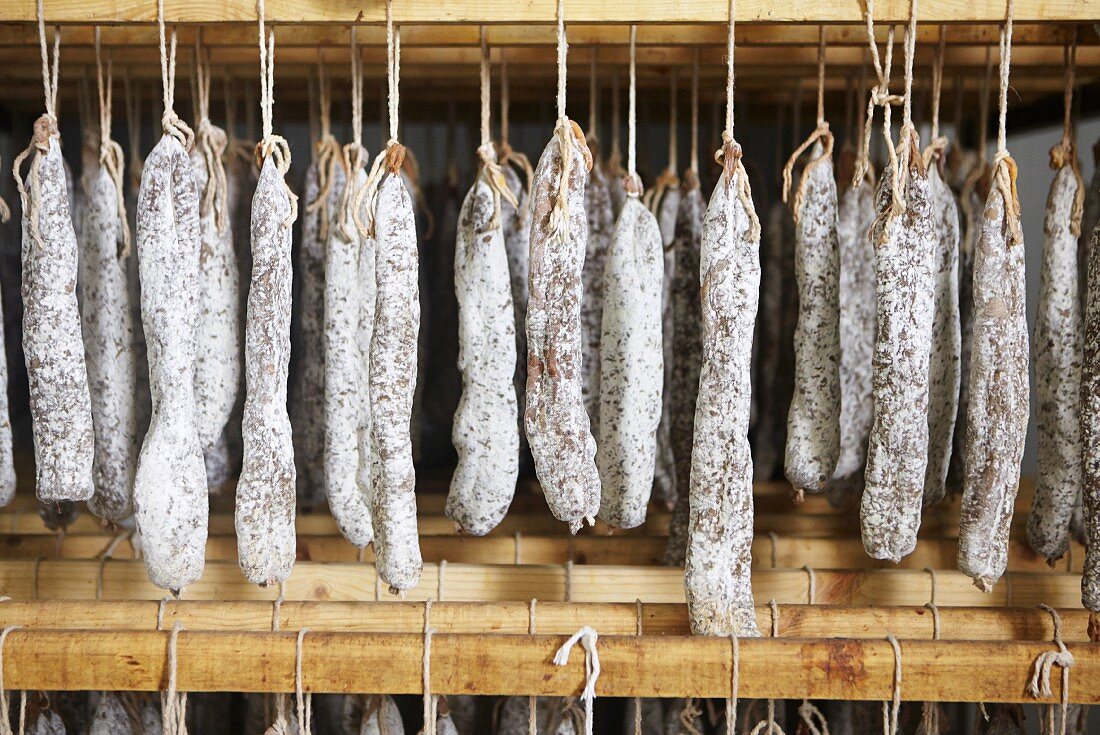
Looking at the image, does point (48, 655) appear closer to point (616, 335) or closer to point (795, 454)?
point (616, 335)

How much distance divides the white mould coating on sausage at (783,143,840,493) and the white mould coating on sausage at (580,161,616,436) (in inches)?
16.8

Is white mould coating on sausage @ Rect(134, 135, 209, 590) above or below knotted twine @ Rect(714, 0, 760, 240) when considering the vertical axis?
below

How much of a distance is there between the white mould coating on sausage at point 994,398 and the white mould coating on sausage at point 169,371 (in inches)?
57.3

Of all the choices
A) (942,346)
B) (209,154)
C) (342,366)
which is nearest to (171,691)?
(342,366)

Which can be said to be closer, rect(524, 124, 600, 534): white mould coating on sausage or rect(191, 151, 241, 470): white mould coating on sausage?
rect(524, 124, 600, 534): white mould coating on sausage

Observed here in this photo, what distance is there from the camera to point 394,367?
1.70 meters

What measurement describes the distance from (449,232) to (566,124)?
48.2 inches

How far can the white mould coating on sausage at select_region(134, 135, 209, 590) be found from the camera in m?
1.69

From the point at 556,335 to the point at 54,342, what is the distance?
939 millimetres

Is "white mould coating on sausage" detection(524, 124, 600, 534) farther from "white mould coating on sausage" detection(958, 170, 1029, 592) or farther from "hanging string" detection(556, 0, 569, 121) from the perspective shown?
"white mould coating on sausage" detection(958, 170, 1029, 592)

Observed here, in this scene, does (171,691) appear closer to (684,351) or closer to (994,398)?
(684,351)

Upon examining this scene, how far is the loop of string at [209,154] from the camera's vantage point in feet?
6.30

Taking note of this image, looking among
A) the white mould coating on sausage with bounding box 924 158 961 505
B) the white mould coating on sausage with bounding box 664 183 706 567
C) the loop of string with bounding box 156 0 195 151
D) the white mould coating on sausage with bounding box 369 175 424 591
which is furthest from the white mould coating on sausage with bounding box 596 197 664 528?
the loop of string with bounding box 156 0 195 151

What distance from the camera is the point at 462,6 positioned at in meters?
1.73
